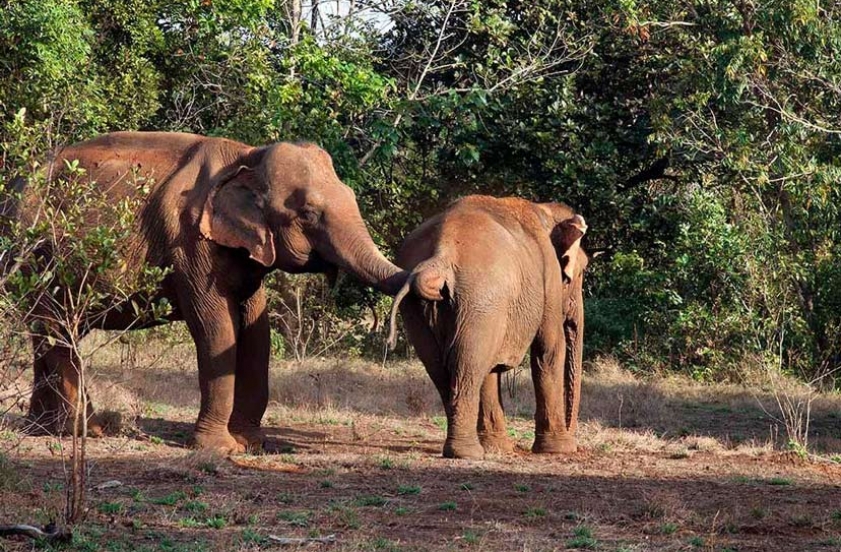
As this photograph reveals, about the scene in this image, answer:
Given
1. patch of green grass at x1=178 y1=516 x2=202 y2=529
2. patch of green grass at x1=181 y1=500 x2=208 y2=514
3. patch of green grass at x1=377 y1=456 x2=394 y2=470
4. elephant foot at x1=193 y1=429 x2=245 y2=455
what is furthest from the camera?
elephant foot at x1=193 y1=429 x2=245 y2=455

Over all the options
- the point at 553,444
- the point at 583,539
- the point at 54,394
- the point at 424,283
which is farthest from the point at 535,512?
the point at 54,394

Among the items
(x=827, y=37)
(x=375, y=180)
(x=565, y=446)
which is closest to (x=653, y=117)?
(x=827, y=37)

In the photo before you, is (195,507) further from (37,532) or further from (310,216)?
(310,216)

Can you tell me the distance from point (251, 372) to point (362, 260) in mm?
1862

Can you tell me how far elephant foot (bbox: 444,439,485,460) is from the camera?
12038 mm

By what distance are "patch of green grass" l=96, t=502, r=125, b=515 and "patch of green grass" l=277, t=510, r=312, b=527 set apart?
100 centimetres

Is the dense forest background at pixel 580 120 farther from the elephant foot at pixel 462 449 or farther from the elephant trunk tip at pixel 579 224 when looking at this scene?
the elephant foot at pixel 462 449

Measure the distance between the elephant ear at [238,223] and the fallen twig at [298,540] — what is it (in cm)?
401

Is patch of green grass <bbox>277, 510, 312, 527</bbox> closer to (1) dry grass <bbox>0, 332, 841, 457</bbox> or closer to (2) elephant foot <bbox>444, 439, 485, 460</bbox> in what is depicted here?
(2) elephant foot <bbox>444, 439, 485, 460</bbox>

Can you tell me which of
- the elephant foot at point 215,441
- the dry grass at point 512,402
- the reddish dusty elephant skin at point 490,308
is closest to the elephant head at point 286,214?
the reddish dusty elephant skin at point 490,308

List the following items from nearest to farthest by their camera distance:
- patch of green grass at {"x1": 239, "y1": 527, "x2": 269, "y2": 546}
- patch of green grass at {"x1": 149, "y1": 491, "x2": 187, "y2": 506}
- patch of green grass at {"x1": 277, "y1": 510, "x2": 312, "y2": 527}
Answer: patch of green grass at {"x1": 239, "y1": 527, "x2": 269, "y2": 546}
patch of green grass at {"x1": 277, "y1": 510, "x2": 312, "y2": 527}
patch of green grass at {"x1": 149, "y1": 491, "x2": 187, "y2": 506}

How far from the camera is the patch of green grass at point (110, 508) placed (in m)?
9.12

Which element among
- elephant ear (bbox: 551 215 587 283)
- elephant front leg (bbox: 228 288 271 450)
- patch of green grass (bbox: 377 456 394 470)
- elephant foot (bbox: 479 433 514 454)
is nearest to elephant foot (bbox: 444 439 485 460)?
patch of green grass (bbox: 377 456 394 470)

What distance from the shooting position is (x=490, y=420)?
12938 millimetres
